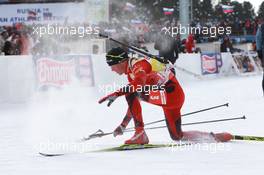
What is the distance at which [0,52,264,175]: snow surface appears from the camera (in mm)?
5016

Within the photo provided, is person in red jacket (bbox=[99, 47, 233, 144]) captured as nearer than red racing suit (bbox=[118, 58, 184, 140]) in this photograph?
Yes

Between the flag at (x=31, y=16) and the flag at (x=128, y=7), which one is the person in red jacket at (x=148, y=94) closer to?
the flag at (x=31, y=16)

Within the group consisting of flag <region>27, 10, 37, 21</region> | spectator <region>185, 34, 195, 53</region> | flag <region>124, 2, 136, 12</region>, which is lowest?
spectator <region>185, 34, 195, 53</region>

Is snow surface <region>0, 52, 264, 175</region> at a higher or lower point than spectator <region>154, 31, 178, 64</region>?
lower

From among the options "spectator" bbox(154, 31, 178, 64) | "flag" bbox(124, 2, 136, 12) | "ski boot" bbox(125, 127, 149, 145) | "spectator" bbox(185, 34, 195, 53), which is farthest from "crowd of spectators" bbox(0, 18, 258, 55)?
"ski boot" bbox(125, 127, 149, 145)

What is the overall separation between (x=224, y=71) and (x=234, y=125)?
46.0 feet

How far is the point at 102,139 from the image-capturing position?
685cm

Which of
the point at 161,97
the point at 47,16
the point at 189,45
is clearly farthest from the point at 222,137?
the point at 189,45

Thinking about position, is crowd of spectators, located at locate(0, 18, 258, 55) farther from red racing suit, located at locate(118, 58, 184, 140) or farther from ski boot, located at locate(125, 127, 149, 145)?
ski boot, located at locate(125, 127, 149, 145)

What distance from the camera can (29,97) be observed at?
12.7 meters

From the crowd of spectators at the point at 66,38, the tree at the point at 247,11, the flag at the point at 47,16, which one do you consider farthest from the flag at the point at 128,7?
the tree at the point at 247,11

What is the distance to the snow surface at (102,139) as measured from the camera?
5016 millimetres

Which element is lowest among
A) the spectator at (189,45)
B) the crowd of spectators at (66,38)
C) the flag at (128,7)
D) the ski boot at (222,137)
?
the spectator at (189,45)

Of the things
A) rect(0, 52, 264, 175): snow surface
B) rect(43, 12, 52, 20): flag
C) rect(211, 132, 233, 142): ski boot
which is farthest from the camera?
rect(43, 12, 52, 20): flag
